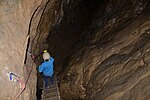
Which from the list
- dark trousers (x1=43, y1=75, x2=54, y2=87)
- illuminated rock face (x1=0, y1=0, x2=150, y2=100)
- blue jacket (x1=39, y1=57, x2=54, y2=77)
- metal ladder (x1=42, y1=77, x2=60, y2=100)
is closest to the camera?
illuminated rock face (x1=0, y1=0, x2=150, y2=100)

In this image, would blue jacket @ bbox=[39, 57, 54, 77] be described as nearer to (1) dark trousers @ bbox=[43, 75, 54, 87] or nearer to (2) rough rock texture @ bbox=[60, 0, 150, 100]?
(1) dark trousers @ bbox=[43, 75, 54, 87]

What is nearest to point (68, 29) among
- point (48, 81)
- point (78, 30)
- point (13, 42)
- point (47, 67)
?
point (78, 30)

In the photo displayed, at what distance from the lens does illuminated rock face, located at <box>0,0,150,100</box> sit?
20.1 ft

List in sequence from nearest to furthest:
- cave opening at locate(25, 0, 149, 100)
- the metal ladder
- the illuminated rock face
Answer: the illuminated rock face
the metal ladder
cave opening at locate(25, 0, 149, 100)

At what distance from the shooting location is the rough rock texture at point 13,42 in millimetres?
5254

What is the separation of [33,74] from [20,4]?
2300mm

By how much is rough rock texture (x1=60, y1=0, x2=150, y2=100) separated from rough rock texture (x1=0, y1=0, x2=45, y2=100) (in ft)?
6.46

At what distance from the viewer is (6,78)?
5219 millimetres

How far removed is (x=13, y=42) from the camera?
6.18m

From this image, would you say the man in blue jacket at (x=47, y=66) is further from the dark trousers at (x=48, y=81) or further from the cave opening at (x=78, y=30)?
the cave opening at (x=78, y=30)

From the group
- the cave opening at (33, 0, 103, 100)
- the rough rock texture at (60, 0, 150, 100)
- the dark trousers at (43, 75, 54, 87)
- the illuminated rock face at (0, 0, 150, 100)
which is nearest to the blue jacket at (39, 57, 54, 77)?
the dark trousers at (43, 75, 54, 87)

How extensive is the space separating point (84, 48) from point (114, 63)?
8.18 feet

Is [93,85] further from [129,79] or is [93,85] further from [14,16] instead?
[14,16]

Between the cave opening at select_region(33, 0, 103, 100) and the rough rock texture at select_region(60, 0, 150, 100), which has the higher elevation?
the cave opening at select_region(33, 0, 103, 100)
